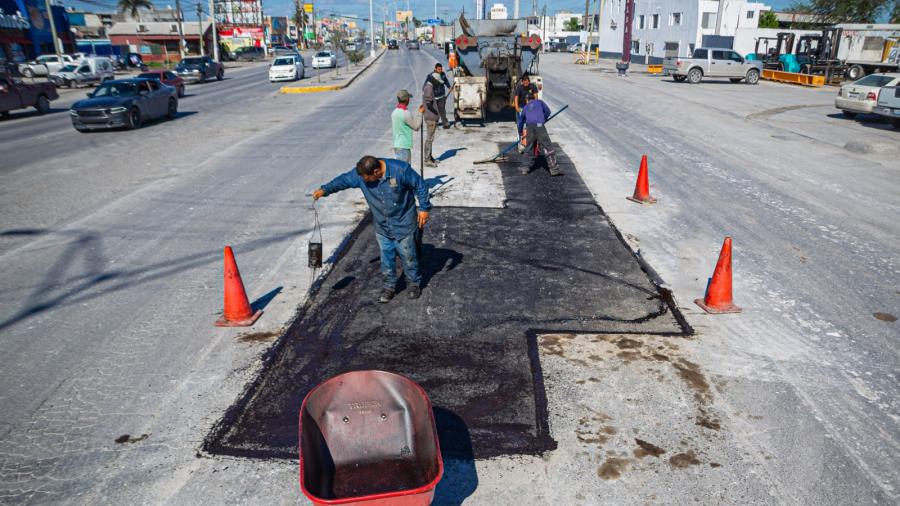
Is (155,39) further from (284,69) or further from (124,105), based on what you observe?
(124,105)

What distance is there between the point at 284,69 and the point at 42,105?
49.0 ft

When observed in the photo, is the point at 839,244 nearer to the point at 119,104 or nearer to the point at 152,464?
the point at 152,464

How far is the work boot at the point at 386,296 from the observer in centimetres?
622

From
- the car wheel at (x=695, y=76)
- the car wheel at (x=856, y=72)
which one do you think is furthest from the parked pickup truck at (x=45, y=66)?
the car wheel at (x=856, y=72)

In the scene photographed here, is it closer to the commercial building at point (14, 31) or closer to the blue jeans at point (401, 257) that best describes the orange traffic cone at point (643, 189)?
the blue jeans at point (401, 257)

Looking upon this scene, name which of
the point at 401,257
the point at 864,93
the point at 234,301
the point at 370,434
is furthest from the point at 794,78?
the point at 370,434

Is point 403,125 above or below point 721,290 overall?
above

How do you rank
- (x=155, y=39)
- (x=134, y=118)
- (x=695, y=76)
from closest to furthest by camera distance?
1. (x=134, y=118)
2. (x=695, y=76)
3. (x=155, y=39)

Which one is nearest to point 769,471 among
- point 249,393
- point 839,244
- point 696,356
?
point 696,356

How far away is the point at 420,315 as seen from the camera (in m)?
5.95

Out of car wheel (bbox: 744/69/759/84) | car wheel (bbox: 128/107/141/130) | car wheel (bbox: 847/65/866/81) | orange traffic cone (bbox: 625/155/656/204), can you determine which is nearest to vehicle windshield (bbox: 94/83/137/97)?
car wheel (bbox: 128/107/141/130)

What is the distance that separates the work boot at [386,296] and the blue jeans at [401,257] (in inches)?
1.3

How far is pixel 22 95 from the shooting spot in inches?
846

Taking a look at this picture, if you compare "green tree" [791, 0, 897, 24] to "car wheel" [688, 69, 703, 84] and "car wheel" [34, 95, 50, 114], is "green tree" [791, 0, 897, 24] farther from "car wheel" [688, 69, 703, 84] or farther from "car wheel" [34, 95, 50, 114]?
"car wheel" [34, 95, 50, 114]
